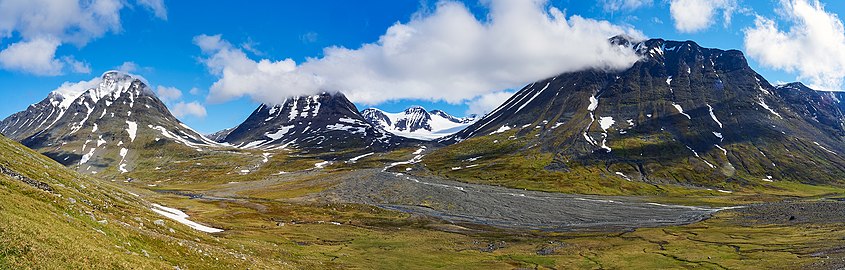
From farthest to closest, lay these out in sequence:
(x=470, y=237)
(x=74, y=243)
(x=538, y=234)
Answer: (x=538, y=234), (x=470, y=237), (x=74, y=243)

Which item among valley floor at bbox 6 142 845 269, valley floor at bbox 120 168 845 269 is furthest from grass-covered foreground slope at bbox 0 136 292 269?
valley floor at bbox 120 168 845 269

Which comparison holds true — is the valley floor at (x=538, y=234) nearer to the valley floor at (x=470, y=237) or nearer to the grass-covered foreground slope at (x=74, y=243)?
the valley floor at (x=470, y=237)

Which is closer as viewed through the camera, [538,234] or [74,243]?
[74,243]

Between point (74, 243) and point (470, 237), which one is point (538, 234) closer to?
point (470, 237)

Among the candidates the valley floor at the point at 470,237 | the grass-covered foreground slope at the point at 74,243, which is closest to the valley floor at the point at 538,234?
the valley floor at the point at 470,237

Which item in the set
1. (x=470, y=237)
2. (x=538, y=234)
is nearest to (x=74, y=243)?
(x=470, y=237)

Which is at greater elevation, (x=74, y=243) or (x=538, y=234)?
(x=74, y=243)

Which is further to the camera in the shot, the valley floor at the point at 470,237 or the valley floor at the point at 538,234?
the valley floor at the point at 538,234

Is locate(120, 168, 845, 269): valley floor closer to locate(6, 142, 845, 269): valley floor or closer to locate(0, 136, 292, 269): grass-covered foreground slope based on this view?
locate(6, 142, 845, 269): valley floor

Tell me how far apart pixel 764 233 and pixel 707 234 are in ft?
38.2

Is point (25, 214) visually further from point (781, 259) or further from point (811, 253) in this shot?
point (811, 253)

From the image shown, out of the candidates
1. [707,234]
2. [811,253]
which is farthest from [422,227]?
[811,253]

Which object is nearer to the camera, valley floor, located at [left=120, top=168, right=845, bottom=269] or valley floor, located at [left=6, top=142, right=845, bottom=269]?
valley floor, located at [left=6, top=142, right=845, bottom=269]

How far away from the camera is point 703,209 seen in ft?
541
